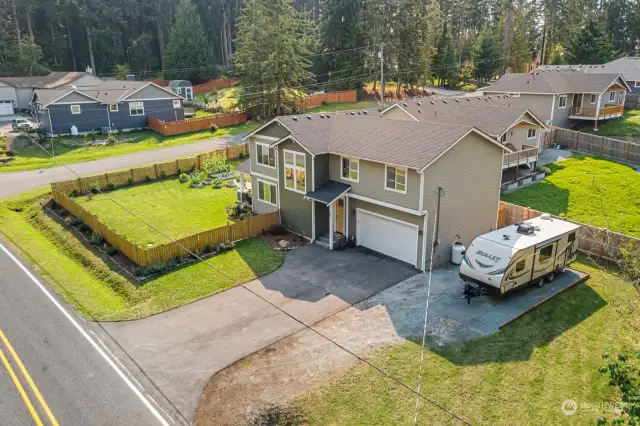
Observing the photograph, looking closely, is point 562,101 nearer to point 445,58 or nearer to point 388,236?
point 445,58

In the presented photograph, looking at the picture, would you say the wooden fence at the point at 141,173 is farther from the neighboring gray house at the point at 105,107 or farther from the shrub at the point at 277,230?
the neighboring gray house at the point at 105,107

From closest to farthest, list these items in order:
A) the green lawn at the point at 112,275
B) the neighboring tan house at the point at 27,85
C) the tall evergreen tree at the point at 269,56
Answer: the green lawn at the point at 112,275 → the tall evergreen tree at the point at 269,56 → the neighboring tan house at the point at 27,85

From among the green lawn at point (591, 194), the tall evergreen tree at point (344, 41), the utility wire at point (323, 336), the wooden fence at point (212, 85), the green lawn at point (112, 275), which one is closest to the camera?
the utility wire at point (323, 336)

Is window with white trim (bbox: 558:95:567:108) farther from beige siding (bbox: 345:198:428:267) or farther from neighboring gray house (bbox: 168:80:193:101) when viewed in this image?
neighboring gray house (bbox: 168:80:193:101)

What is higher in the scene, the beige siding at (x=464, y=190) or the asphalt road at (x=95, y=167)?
the beige siding at (x=464, y=190)

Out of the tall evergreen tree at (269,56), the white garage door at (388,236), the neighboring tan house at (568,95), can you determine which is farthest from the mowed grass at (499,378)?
the tall evergreen tree at (269,56)

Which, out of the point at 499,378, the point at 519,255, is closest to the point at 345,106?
the point at 519,255

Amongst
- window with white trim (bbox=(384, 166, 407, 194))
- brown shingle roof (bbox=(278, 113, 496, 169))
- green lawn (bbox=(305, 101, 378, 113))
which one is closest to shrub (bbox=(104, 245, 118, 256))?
brown shingle roof (bbox=(278, 113, 496, 169))
